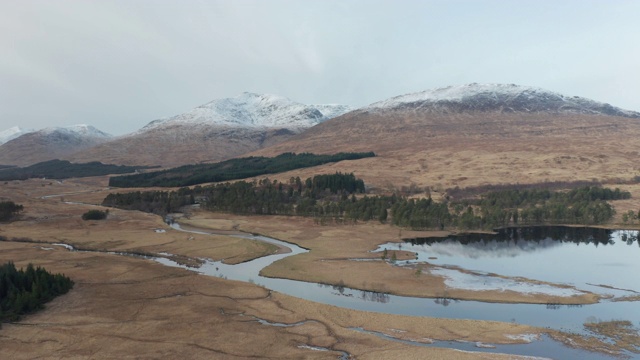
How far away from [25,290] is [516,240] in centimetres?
10154

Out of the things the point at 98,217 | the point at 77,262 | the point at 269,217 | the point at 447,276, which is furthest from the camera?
the point at 269,217

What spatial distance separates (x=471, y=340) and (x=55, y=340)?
44.2 m

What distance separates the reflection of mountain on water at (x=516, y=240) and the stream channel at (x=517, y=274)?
22cm

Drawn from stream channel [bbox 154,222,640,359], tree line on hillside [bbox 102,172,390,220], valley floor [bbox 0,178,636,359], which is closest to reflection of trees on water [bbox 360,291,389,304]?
stream channel [bbox 154,222,640,359]

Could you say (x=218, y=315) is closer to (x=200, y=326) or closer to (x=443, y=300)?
(x=200, y=326)

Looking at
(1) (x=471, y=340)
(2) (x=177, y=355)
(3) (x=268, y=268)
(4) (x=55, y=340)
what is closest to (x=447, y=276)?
(1) (x=471, y=340)

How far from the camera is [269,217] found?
146m

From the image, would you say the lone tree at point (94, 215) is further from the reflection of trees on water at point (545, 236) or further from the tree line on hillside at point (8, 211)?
the reflection of trees on water at point (545, 236)

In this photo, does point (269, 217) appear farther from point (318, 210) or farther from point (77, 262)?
point (77, 262)

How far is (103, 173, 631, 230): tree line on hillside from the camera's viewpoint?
12712 centimetres

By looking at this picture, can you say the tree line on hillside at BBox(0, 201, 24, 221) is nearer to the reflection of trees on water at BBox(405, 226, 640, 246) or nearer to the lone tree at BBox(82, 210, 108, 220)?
the lone tree at BBox(82, 210, 108, 220)

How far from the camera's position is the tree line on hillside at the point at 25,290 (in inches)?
2046

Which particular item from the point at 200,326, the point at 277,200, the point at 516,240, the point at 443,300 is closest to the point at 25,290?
the point at 200,326

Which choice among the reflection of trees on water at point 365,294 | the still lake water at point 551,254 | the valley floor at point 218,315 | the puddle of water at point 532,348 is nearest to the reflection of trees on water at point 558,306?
the valley floor at point 218,315
